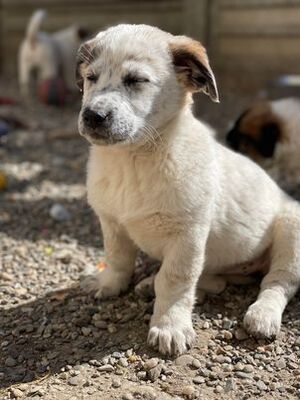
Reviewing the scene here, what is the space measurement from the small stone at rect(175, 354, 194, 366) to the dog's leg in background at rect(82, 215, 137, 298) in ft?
2.13

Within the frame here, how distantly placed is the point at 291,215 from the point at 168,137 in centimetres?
91

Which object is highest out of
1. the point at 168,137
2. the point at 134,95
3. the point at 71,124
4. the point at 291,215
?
the point at 134,95

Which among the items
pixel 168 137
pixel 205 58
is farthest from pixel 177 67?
pixel 168 137

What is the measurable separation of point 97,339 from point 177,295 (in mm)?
453

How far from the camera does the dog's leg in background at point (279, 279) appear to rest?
2797 mm

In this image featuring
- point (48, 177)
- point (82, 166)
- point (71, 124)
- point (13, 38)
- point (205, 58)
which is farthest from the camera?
point (13, 38)

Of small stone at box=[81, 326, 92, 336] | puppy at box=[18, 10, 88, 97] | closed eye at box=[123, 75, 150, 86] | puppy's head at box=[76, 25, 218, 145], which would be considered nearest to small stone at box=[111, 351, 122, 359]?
small stone at box=[81, 326, 92, 336]

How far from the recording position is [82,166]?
5648 millimetres

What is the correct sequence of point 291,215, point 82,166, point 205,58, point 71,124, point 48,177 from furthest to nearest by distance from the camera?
point 71,124, point 82,166, point 48,177, point 291,215, point 205,58

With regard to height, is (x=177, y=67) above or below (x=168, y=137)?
above

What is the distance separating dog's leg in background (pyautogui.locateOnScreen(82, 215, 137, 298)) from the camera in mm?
3076

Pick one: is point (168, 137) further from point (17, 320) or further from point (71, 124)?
point (71, 124)

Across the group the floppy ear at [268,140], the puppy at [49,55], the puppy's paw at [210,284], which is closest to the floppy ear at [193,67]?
the puppy's paw at [210,284]

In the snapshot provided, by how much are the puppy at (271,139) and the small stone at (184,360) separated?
2905 millimetres
